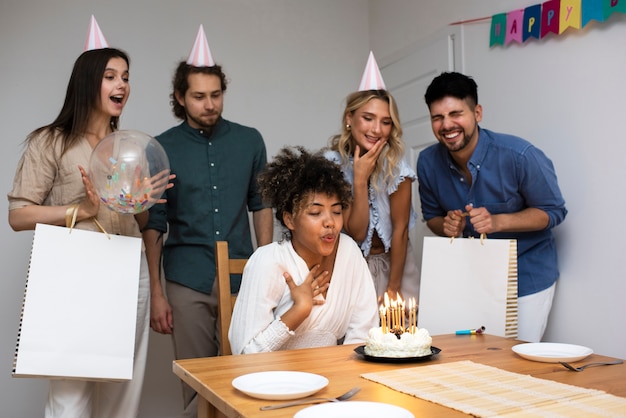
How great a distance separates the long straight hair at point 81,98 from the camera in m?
2.10

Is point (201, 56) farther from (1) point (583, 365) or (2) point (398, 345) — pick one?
(1) point (583, 365)

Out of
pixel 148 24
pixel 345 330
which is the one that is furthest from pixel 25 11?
pixel 345 330

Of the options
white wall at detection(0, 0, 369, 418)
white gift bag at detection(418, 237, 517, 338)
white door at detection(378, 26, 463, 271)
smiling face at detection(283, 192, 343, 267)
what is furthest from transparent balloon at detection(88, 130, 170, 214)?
white door at detection(378, 26, 463, 271)

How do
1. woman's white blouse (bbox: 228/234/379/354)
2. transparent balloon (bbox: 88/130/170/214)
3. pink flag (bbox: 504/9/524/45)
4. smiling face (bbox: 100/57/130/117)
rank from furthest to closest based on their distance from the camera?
pink flag (bbox: 504/9/524/45) < smiling face (bbox: 100/57/130/117) < transparent balloon (bbox: 88/130/170/214) < woman's white blouse (bbox: 228/234/379/354)

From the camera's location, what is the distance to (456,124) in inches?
93.7

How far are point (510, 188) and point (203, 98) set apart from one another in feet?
4.19

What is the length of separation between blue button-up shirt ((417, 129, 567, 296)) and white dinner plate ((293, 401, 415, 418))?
153cm

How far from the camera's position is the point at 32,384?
316cm

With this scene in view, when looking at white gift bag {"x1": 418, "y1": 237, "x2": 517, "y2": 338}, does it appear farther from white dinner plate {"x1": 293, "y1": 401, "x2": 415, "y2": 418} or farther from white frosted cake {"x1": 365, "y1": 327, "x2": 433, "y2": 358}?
white dinner plate {"x1": 293, "y1": 401, "x2": 415, "y2": 418}

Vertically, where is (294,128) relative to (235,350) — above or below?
above

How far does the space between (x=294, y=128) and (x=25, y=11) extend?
5.37 ft

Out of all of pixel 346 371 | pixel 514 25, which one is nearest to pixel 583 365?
pixel 346 371

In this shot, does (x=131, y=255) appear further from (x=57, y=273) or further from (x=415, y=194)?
(x=415, y=194)

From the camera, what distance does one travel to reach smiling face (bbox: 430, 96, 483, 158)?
2377 mm
